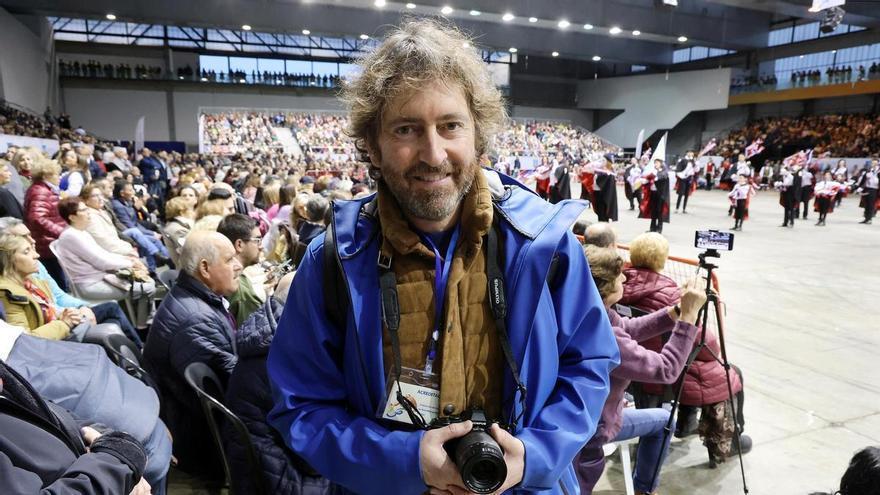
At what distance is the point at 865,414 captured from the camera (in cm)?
387

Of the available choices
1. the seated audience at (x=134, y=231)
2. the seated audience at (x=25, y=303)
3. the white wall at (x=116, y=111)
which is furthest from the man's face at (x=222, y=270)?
the white wall at (x=116, y=111)

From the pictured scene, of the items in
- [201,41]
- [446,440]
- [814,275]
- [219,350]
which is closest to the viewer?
[446,440]

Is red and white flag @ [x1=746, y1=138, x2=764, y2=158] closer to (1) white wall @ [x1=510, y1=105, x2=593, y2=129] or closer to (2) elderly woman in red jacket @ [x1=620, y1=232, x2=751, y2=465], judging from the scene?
(1) white wall @ [x1=510, y1=105, x2=593, y2=129]

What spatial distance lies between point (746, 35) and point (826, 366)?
28946 millimetres

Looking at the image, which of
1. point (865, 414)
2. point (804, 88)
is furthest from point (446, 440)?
point (804, 88)

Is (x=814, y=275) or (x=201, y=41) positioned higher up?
(x=201, y=41)

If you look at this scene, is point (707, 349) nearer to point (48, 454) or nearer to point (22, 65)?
point (48, 454)

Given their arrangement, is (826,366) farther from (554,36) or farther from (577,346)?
(554,36)

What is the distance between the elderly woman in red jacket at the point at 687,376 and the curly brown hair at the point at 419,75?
7.00 ft

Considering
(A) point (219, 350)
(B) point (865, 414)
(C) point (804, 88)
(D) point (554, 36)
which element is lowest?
(B) point (865, 414)

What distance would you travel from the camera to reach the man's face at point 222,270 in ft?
9.34

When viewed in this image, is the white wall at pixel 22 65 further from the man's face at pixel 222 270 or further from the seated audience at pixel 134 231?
the man's face at pixel 222 270

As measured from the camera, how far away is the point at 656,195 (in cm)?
1239

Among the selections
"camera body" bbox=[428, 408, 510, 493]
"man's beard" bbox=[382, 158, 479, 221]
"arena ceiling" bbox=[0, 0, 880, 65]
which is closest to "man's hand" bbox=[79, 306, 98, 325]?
"man's beard" bbox=[382, 158, 479, 221]
